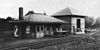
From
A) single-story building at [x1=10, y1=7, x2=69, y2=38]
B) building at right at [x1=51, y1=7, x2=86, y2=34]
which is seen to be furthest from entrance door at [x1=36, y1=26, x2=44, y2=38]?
building at right at [x1=51, y1=7, x2=86, y2=34]

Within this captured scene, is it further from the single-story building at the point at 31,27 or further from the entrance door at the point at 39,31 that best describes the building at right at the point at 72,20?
the entrance door at the point at 39,31

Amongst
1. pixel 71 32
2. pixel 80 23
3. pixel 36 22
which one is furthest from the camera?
pixel 80 23

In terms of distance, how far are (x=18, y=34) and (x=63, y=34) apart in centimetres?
986

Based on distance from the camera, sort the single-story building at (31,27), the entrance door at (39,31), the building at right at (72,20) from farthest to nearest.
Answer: the building at right at (72,20), the entrance door at (39,31), the single-story building at (31,27)

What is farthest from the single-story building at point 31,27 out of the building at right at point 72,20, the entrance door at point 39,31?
the building at right at point 72,20

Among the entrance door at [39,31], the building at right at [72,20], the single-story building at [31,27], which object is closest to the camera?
Result: the single-story building at [31,27]

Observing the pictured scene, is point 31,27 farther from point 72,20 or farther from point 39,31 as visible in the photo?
point 72,20

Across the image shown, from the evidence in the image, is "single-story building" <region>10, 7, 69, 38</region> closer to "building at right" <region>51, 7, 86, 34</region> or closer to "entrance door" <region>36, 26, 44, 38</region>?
"entrance door" <region>36, 26, 44, 38</region>

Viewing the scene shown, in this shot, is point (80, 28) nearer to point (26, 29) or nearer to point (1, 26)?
point (26, 29)

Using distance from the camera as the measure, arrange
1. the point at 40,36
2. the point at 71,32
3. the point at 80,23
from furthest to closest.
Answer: the point at 80,23, the point at 71,32, the point at 40,36

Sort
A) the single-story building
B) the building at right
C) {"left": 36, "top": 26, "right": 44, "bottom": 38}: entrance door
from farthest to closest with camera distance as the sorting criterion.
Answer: the building at right < {"left": 36, "top": 26, "right": 44, "bottom": 38}: entrance door < the single-story building

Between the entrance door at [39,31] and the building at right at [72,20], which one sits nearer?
the entrance door at [39,31]

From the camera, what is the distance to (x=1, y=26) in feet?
108

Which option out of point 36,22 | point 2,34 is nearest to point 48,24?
point 36,22
